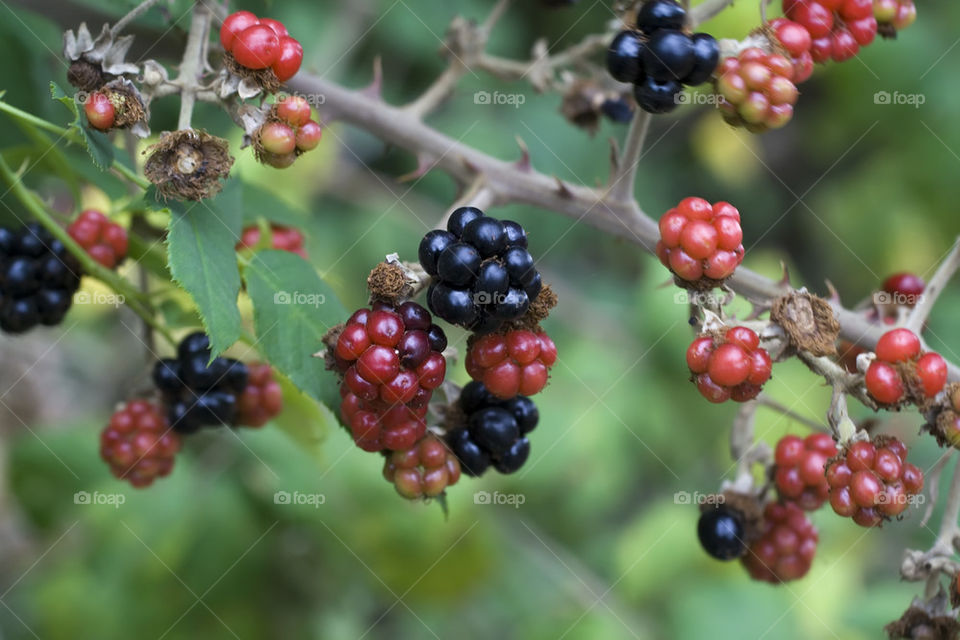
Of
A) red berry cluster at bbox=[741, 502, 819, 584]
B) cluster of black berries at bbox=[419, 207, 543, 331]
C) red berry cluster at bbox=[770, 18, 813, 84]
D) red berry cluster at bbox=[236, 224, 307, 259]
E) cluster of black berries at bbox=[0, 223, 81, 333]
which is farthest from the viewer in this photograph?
red berry cluster at bbox=[236, 224, 307, 259]

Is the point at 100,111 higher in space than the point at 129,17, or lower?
lower

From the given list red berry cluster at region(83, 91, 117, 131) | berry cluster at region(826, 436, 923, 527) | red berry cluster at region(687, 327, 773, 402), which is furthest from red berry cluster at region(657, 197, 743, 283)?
red berry cluster at region(83, 91, 117, 131)

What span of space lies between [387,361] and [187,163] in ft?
1.55

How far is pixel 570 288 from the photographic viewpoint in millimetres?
4488

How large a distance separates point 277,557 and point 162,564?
368 millimetres

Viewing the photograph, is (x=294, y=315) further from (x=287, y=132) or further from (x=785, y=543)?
(x=785, y=543)

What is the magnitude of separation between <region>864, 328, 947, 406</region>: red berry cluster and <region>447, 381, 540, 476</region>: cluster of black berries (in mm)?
603

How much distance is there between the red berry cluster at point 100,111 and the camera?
1.38 metres

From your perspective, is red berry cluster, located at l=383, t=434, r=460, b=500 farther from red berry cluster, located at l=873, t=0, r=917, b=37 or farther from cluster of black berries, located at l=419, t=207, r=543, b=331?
red berry cluster, located at l=873, t=0, r=917, b=37

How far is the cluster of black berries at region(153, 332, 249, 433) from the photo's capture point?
6.00 feet

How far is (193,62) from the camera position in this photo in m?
1.50

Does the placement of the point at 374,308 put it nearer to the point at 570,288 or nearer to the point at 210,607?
the point at 210,607

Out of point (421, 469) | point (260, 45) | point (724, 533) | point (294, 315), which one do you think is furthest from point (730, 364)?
point (260, 45)

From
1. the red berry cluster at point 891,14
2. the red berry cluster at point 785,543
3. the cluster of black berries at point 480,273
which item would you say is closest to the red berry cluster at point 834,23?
the red berry cluster at point 891,14
